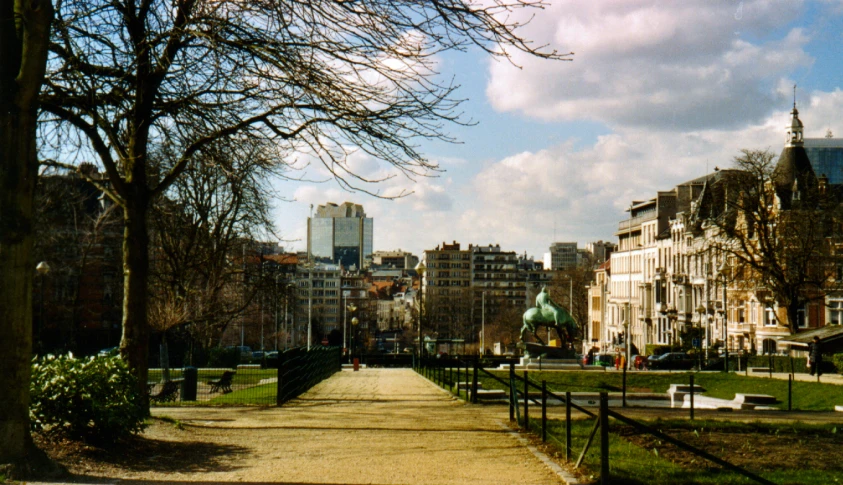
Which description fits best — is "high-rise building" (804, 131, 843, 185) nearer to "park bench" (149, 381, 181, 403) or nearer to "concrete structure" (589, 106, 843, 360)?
"concrete structure" (589, 106, 843, 360)

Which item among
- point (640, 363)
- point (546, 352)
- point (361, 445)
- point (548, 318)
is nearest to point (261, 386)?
point (361, 445)

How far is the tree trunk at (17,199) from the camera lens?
9477 mm

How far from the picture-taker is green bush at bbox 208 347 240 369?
155 ft

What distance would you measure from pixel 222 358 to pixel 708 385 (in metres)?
25.4

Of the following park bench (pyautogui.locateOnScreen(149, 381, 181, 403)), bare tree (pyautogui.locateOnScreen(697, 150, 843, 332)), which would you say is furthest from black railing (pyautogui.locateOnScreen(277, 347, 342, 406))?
bare tree (pyautogui.locateOnScreen(697, 150, 843, 332))

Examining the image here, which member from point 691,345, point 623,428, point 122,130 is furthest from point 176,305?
point 691,345

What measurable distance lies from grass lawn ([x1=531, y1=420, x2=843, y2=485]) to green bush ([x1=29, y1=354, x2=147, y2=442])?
5.20m

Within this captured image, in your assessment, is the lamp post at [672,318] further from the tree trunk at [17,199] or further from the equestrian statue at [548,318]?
the tree trunk at [17,199]

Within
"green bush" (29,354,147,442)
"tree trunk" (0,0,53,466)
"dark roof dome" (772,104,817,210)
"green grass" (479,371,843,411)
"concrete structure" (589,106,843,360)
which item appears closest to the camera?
"tree trunk" (0,0,53,466)

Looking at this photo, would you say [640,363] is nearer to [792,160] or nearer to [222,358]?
[792,160]

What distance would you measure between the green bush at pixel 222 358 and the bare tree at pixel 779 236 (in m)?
26.4

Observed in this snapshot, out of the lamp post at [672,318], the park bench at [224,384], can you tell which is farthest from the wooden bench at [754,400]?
the lamp post at [672,318]

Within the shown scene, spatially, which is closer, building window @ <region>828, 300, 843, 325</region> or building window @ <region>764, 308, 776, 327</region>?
building window @ <region>828, 300, 843, 325</region>

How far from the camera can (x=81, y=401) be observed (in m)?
10.8
